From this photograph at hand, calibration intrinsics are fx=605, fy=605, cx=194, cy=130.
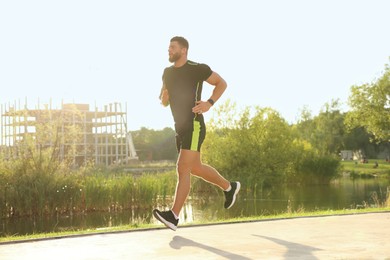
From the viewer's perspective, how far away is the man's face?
19.7 feet

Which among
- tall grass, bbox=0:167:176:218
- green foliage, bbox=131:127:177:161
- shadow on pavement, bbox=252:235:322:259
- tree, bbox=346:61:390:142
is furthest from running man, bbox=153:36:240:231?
green foliage, bbox=131:127:177:161

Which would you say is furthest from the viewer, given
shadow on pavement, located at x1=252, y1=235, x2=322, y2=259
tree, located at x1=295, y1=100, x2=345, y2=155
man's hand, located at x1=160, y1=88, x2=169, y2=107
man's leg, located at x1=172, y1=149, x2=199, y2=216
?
tree, located at x1=295, y1=100, x2=345, y2=155

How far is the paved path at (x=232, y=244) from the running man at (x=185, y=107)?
0.43 m

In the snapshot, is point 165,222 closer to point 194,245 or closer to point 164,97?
point 194,245

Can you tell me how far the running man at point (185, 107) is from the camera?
19.1 ft

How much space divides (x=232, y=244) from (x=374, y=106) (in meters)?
45.2

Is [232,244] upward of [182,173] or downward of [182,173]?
downward

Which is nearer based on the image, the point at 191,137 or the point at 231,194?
the point at 191,137

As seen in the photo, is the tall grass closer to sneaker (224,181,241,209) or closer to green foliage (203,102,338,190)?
sneaker (224,181,241,209)

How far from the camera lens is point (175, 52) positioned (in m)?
6.01

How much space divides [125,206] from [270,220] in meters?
11.9

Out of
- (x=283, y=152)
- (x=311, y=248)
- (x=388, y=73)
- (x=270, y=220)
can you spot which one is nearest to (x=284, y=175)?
(x=283, y=152)

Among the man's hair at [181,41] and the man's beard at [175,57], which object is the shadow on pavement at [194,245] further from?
the man's hair at [181,41]

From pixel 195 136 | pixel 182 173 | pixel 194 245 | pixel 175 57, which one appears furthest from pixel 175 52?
pixel 194 245
